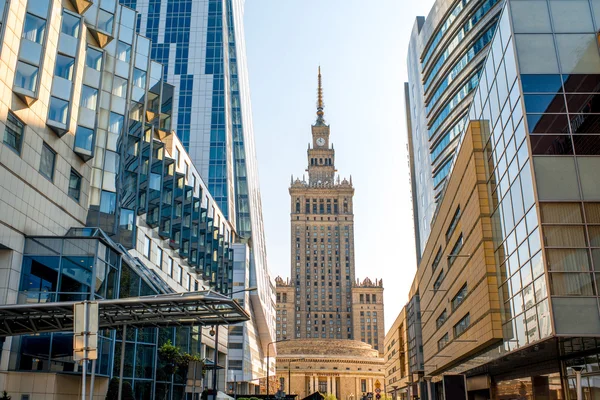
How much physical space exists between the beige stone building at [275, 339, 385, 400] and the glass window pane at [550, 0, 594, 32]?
155 m

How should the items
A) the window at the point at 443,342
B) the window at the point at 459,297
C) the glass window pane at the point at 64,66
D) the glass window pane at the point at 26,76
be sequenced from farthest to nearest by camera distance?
the window at the point at 443,342
the window at the point at 459,297
the glass window pane at the point at 64,66
the glass window pane at the point at 26,76

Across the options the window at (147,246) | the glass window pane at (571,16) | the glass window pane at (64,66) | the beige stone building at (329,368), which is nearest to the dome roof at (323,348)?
the beige stone building at (329,368)

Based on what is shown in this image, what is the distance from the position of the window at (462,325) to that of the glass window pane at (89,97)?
23.8m

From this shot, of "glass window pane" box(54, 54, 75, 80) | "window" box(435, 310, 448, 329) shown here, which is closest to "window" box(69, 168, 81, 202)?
"glass window pane" box(54, 54, 75, 80)

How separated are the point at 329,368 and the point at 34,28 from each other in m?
156

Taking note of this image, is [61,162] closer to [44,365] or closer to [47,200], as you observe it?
[47,200]

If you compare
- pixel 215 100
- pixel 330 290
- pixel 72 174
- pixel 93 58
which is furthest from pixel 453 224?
pixel 330 290

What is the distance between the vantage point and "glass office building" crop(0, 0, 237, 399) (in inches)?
1103

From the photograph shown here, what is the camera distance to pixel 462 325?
3975 cm

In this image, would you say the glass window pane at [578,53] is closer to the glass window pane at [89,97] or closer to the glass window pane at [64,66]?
the glass window pane at [64,66]

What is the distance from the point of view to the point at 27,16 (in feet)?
96.0

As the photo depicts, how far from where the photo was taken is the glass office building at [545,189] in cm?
2266

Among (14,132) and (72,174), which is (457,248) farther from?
(14,132)

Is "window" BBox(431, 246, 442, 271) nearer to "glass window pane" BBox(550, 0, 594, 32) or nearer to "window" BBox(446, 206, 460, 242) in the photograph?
"window" BBox(446, 206, 460, 242)
